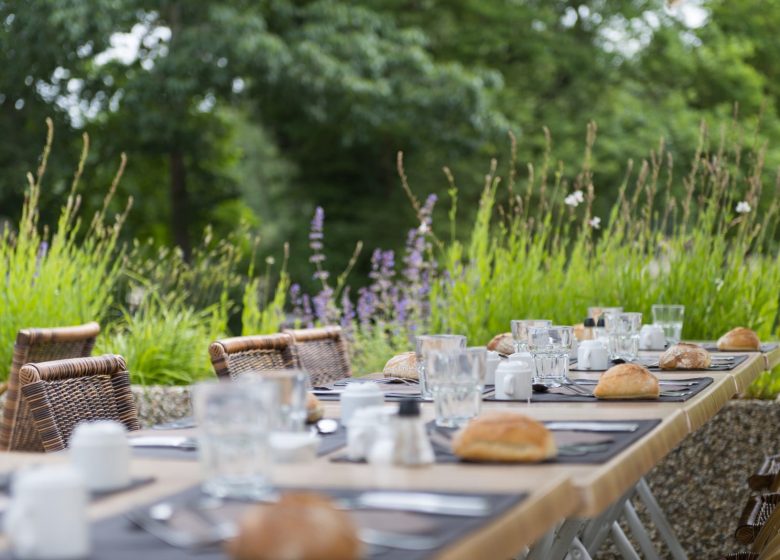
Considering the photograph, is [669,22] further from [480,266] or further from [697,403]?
[697,403]

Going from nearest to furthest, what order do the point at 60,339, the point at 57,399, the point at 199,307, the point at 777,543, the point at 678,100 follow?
the point at 57,399 < the point at 777,543 < the point at 60,339 < the point at 199,307 < the point at 678,100

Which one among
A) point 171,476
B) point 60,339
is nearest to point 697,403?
point 171,476

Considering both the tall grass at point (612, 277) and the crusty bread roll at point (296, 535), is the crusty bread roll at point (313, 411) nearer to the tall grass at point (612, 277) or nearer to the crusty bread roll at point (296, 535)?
the crusty bread roll at point (296, 535)

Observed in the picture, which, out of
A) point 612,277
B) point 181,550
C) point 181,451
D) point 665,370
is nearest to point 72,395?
point 181,451

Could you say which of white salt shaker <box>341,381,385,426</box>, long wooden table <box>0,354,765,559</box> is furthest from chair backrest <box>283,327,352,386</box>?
long wooden table <box>0,354,765,559</box>

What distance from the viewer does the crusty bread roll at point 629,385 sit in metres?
2.22

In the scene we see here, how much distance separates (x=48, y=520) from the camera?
1.00 metres

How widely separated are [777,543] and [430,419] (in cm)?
99

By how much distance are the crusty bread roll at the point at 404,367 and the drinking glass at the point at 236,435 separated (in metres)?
1.50

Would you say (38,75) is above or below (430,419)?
above

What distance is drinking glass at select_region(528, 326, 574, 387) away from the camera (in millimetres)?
2615

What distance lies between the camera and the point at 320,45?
15375 millimetres

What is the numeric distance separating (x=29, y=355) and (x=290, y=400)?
177 cm

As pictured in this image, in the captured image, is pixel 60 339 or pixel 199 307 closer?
pixel 60 339
